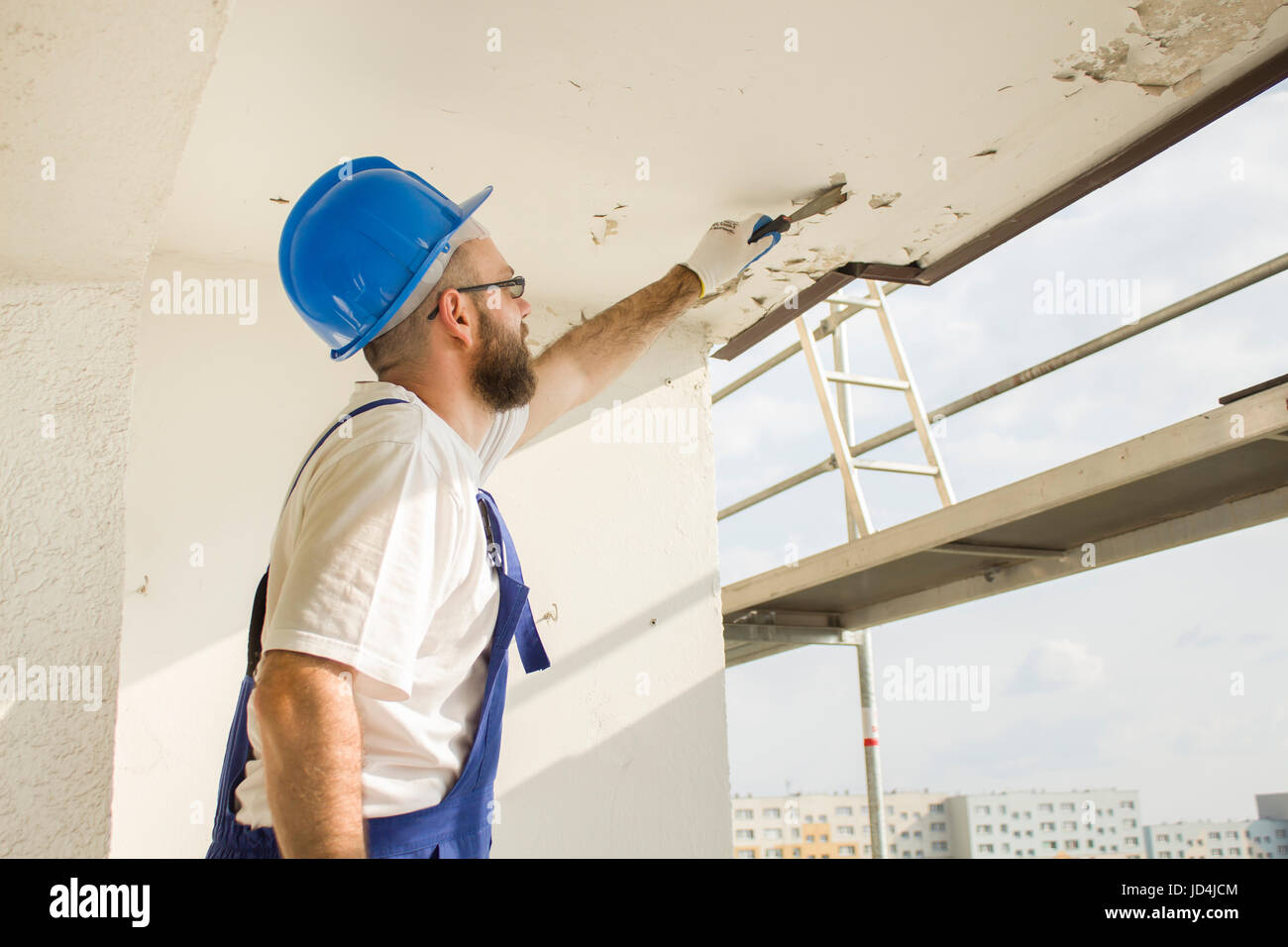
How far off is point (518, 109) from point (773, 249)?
0.87m

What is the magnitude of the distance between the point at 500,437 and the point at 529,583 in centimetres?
89

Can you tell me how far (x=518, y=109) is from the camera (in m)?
2.02

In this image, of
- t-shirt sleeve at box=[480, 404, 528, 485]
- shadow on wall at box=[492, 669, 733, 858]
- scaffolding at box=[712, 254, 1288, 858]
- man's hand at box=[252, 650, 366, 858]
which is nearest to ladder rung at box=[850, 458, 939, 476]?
scaffolding at box=[712, 254, 1288, 858]

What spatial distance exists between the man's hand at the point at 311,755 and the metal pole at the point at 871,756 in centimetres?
367

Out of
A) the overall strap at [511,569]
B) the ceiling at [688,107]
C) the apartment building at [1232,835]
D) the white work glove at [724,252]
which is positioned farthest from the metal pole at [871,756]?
the overall strap at [511,569]

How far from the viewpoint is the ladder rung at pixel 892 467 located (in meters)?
4.20

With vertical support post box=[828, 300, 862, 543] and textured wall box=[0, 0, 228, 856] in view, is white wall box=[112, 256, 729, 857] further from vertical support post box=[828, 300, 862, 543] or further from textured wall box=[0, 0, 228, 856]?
vertical support post box=[828, 300, 862, 543]

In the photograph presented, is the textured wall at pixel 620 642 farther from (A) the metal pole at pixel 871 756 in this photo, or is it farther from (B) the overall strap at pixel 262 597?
(A) the metal pole at pixel 871 756

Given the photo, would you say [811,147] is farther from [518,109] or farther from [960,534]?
[960,534]

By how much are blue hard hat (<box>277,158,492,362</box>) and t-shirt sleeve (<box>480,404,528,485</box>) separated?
0.30 metres

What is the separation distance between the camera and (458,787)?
1256 millimetres

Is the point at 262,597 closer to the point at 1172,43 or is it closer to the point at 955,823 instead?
the point at 1172,43

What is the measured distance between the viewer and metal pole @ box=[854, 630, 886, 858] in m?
4.40

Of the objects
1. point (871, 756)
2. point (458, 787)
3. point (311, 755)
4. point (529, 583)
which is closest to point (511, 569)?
point (458, 787)
